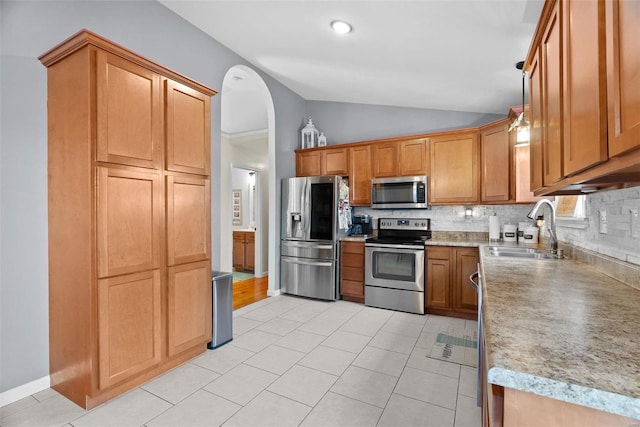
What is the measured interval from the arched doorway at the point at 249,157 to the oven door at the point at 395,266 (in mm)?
1398

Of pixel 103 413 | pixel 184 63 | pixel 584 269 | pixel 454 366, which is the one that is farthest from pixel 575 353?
pixel 184 63

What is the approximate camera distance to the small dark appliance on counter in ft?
14.6

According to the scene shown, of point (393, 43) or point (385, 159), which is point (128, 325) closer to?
point (393, 43)

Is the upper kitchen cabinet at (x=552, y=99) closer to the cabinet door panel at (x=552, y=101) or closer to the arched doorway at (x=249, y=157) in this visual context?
the cabinet door panel at (x=552, y=101)

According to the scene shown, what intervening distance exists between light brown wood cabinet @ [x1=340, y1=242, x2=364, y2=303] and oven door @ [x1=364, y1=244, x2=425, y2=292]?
12 centimetres

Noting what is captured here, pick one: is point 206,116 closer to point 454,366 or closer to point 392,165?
point 392,165

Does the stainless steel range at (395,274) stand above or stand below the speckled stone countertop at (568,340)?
below

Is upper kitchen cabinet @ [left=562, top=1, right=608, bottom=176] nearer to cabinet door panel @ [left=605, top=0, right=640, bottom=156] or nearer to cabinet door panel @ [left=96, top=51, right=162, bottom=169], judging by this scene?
cabinet door panel @ [left=605, top=0, right=640, bottom=156]

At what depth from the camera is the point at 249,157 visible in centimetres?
605

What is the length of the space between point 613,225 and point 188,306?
9.03 feet

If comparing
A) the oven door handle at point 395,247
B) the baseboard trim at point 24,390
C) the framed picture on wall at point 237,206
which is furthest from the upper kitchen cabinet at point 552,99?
the framed picture on wall at point 237,206

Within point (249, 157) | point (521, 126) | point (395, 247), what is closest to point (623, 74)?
point (521, 126)

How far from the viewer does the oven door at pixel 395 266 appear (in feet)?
11.8

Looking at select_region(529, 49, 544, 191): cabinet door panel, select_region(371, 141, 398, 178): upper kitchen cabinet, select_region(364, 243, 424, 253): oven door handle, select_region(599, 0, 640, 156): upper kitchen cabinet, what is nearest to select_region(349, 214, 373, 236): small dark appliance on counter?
select_region(364, 243, 424, 253): oven door handle
